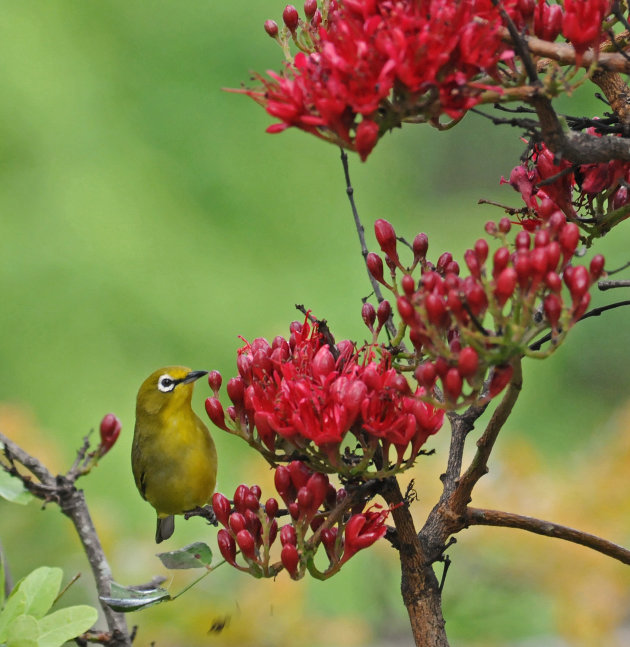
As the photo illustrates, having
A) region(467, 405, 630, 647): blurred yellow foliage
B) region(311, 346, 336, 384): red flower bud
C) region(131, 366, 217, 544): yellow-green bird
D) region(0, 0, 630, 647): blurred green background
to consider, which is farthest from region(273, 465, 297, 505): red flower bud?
region(0, 0, 630, 647): blurred green background

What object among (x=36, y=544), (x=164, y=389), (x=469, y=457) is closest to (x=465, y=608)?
(x=469, y=457)

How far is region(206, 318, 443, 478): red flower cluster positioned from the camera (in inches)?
41.1

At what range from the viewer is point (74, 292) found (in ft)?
13.2

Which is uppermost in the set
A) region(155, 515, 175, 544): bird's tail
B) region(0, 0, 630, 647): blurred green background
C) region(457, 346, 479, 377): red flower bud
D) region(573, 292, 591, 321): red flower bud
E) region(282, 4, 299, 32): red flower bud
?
region(0, 0, 630, 647): blurred green background

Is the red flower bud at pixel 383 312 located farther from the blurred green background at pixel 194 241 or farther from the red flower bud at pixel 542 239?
the blurred green background at pixel 194 241

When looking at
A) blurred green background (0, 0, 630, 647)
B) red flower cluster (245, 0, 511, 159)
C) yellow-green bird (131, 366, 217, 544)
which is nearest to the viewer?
red flower cluster (245, 0, 511, 159)

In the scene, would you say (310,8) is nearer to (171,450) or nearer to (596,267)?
(596,267)

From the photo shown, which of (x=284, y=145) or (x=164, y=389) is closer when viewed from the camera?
(x=164, y=389)

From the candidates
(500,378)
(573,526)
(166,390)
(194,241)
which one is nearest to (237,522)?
(500,378)

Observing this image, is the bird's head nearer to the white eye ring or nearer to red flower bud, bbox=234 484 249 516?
the white eye ring

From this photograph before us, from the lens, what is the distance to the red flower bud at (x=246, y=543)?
108 centimetres

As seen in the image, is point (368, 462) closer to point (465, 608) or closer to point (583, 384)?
point (465, 608)

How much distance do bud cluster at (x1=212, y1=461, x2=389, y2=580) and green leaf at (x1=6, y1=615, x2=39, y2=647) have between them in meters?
0.22

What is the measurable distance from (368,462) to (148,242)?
323 centimetres
